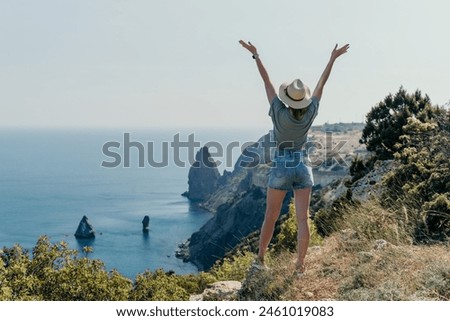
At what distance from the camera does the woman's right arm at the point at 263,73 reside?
505 cm

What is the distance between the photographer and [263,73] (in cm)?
512

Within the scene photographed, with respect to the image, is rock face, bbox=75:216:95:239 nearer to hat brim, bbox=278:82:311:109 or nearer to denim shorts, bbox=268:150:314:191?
denim shorts, bbox=268:150:314:191

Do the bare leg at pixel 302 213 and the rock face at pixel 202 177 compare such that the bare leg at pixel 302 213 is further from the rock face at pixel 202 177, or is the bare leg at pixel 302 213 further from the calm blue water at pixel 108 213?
the rock face at pixel 202 177

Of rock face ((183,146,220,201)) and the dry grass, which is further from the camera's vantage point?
rock face ((183,146,220,201))

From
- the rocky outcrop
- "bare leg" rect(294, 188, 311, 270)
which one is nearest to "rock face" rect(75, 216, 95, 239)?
the rocky outcrop

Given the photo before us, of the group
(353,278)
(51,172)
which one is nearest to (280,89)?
(353,278)

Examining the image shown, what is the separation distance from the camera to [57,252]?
10.4 m

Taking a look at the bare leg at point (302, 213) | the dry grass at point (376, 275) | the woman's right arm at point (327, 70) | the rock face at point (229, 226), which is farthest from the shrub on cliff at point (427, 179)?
the rock face at point (229, 226)

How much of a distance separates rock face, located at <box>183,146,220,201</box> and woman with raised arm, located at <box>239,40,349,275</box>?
5914 inches

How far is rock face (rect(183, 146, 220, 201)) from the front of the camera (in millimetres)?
158250

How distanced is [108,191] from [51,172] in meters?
47.8

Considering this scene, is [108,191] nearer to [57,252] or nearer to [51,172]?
[51,172]
